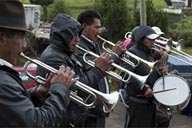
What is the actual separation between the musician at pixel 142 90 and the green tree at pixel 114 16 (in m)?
9.77

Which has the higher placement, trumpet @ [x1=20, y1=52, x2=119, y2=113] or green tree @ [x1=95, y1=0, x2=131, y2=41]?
trumpet @ [x1=20, y1=52, x2=119, y2=113]

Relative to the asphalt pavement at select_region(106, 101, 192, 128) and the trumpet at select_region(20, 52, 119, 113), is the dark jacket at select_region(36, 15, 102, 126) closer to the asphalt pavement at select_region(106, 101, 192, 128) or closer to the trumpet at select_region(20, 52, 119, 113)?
the trumpet at select_region(20, 52, 119, 113)

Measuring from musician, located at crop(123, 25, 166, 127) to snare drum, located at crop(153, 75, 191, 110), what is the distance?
11 centimetres

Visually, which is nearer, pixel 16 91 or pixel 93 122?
pixel 16 91

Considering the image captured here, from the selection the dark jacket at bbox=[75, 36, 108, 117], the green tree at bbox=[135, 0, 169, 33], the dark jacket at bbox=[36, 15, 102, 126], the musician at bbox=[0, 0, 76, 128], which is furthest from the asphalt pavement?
the green tree at bbox=[135, 0, 169, 33]

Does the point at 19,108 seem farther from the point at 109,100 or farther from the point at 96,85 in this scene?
the point at 96,85

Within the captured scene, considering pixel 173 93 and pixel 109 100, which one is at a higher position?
pixel 109 100

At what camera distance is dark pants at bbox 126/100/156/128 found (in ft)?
16.3

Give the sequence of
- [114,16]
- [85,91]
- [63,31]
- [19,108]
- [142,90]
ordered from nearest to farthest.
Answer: [19,108] → [85,91] → [63,31] → [142,90] → [114,16]

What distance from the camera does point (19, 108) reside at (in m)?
2.05

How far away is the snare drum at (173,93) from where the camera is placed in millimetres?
5000

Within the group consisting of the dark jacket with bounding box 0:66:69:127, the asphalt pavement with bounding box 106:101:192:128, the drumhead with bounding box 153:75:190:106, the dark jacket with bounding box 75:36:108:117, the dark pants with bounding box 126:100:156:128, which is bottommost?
the asphalt pavement with bounding box 106:101:192:128

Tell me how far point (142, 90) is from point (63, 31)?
66.7 inches

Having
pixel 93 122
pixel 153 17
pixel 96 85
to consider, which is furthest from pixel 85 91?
pixel 153 17
